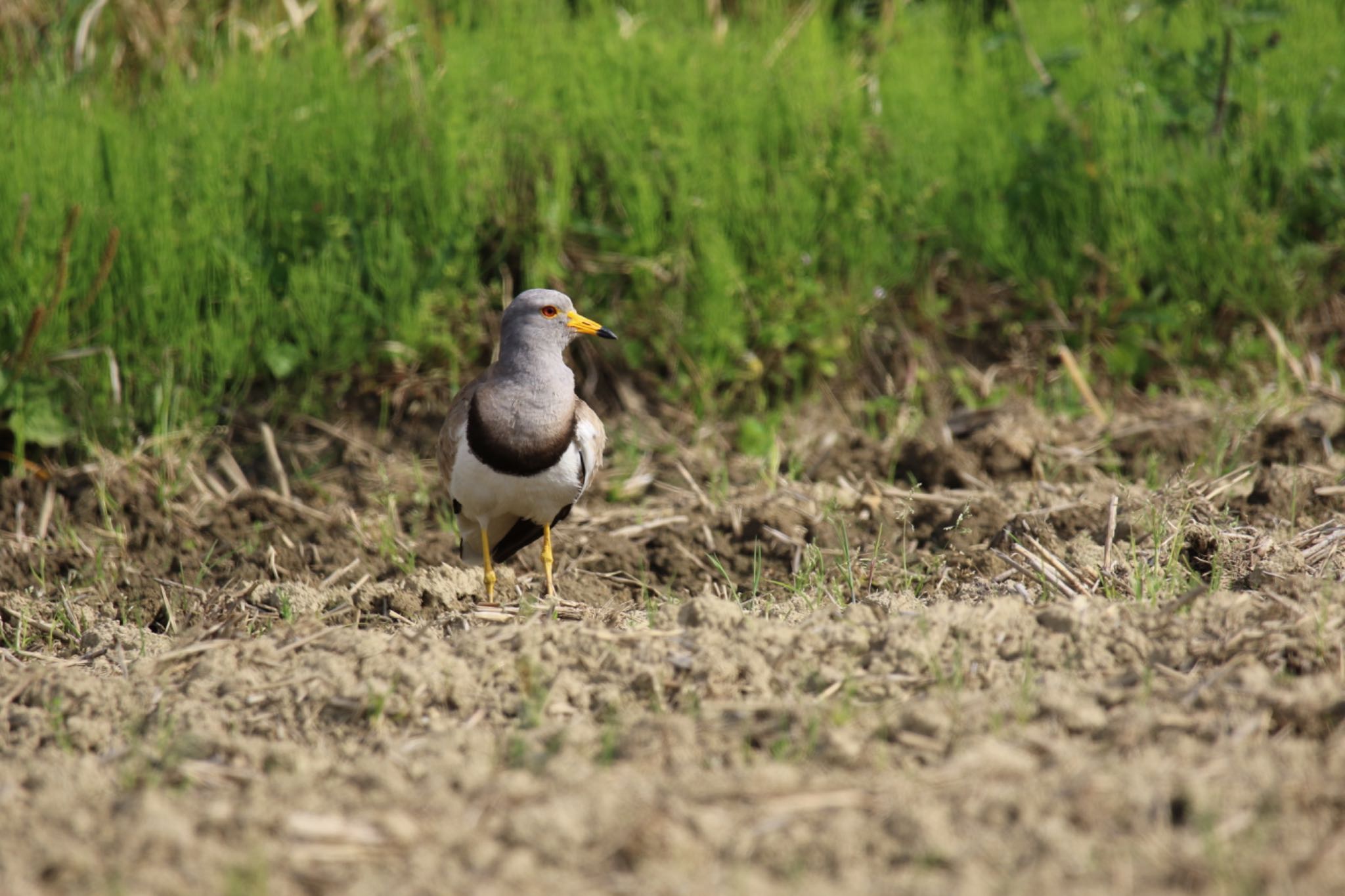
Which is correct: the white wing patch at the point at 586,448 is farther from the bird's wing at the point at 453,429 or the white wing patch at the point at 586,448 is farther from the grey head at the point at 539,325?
the bird's wing at the point at 453,429

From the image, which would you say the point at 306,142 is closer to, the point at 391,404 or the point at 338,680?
the point at 391,404

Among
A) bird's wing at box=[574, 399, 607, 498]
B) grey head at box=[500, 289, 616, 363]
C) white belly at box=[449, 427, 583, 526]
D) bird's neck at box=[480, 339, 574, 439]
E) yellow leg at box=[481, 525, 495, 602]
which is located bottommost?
yellow leg at box=[481, 525, 495, 602]

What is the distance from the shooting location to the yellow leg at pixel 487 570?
484 centimetres

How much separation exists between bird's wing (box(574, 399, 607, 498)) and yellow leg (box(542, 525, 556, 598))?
26 cm

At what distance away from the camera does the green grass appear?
19.6 feet

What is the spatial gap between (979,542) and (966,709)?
1900 mm

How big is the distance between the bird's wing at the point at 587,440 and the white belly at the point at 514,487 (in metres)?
0.03

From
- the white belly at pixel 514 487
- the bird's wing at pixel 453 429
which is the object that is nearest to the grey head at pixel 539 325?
the bird's wing at pixel 453 429

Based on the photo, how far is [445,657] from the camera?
333cm

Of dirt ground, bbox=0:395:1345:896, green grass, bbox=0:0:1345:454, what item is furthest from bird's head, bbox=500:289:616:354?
green grass, bbox=0:0:1345:454

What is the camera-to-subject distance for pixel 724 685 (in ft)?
10.5

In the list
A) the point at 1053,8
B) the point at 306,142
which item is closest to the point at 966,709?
the point at 306,142

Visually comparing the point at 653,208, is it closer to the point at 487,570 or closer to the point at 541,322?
the point at 541,322

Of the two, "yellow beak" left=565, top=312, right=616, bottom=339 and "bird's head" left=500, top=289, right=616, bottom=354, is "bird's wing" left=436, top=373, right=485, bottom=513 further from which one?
"yellow beak" left=565, top=312, right=616, bottom=339
